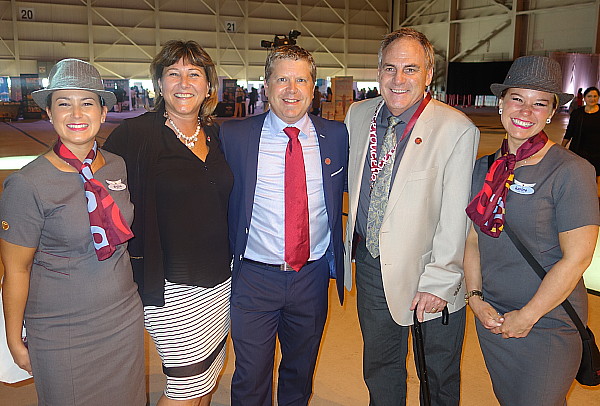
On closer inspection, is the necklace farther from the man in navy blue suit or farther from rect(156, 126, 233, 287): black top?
the man in navy blue suit

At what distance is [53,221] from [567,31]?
2354cm

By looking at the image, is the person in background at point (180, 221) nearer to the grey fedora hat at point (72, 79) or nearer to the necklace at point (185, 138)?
the necklace at point (185, 138)

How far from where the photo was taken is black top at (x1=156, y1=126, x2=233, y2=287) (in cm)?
213

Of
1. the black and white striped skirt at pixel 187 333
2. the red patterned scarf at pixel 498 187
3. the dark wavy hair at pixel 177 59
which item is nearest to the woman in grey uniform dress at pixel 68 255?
the black and white striped skirt at pixel 187 333

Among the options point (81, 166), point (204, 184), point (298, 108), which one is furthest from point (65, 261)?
point (298, 108)

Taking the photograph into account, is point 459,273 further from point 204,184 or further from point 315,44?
point 315,44

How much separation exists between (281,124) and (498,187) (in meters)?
0.96

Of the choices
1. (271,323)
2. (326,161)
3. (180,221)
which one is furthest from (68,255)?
(326,161)

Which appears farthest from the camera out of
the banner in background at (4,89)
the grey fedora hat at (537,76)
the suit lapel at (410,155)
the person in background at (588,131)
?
the banner in background at (4,89)

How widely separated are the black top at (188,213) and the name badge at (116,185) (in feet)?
0.52

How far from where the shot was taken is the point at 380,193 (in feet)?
7.46

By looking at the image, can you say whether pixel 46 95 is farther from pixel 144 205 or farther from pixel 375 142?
pixel 375 142

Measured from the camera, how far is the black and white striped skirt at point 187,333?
7.20 feet

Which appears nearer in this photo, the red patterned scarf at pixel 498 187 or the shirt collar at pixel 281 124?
the red patterned scarf at pixel 498 187
